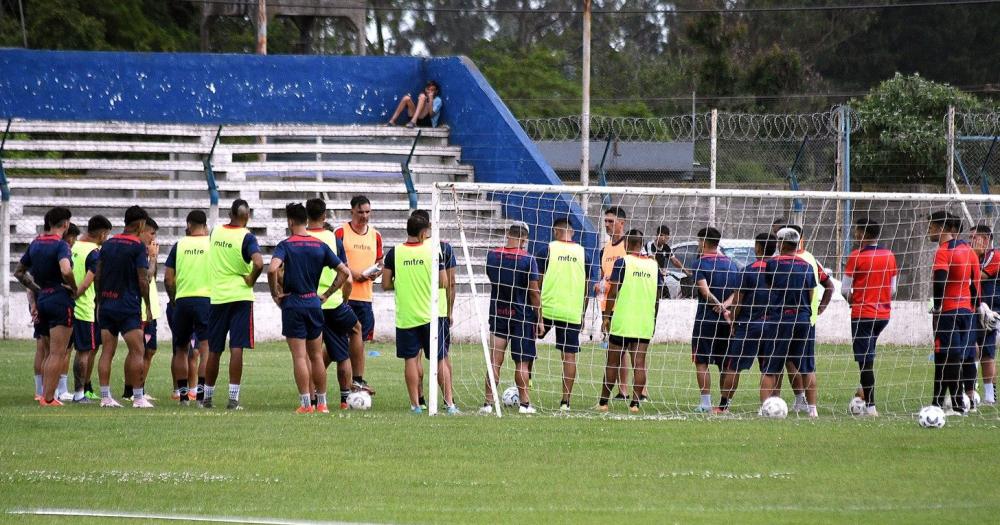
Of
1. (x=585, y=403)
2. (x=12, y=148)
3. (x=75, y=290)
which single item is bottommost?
(x=585, y=403)

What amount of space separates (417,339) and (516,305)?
3.59ft

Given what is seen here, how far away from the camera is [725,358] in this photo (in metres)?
13.1

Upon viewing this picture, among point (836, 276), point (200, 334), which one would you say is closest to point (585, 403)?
point (200, 334)

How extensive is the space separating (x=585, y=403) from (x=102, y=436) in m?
5.56

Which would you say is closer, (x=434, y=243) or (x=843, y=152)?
(x=434, y=243)

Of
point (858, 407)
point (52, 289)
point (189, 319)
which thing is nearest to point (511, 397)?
point (189, 319)

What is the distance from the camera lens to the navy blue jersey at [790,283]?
1260 centimetres

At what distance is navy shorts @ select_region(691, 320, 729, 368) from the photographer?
13.2 metres

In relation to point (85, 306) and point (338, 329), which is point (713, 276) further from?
point (85, 306)

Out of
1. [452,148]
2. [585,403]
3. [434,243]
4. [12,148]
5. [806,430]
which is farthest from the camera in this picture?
[452,148]

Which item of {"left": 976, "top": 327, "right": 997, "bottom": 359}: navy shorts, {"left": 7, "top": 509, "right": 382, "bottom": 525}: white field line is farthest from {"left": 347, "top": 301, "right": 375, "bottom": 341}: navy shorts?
{"left": 976, "top": 327, "right": 997, "bottom": 359}: navy shorts

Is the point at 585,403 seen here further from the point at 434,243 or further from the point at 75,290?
the point at 75,290

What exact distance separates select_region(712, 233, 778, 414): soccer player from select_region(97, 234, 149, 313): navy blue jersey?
590cm

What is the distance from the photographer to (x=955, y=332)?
1286 cm
